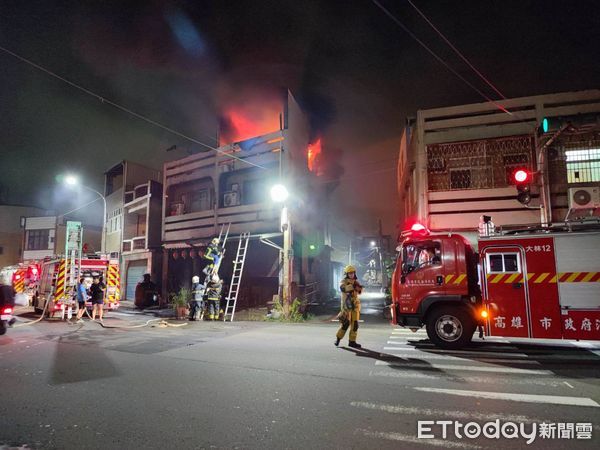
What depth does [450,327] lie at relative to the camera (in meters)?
8.39

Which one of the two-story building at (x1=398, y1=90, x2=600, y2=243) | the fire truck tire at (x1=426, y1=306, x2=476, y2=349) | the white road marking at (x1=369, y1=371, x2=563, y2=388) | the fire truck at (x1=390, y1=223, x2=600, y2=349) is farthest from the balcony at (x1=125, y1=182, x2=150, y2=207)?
the white road marking at (x1=369, y1=371, x2=563, y2=388)

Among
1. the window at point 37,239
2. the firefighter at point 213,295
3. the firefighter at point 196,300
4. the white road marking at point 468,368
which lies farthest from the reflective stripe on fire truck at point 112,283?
the window at point 37,239

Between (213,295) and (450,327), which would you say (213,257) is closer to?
(213,295)

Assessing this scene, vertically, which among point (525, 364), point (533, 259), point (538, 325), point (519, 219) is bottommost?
point (525, 364)

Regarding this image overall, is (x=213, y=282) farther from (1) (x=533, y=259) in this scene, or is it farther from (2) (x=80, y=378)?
(1) (x=533, y=259)

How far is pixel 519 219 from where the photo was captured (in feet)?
49.4

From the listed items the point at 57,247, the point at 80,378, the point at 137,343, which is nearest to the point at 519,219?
the point at 137,343

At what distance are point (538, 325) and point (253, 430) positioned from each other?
6.71m

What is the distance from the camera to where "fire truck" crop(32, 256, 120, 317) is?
581 inches

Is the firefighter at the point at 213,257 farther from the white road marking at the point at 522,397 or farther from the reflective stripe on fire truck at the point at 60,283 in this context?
the white road marking at the point at 522,397

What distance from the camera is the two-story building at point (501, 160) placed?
1428cm

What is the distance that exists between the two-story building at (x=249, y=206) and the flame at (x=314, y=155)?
2.51ft

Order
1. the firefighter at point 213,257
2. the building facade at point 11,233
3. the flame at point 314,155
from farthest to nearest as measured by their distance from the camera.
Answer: the building facade at point 11,233, the flame at point 314,155, the firefighter at point 213,257

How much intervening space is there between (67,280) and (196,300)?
5.28 m
